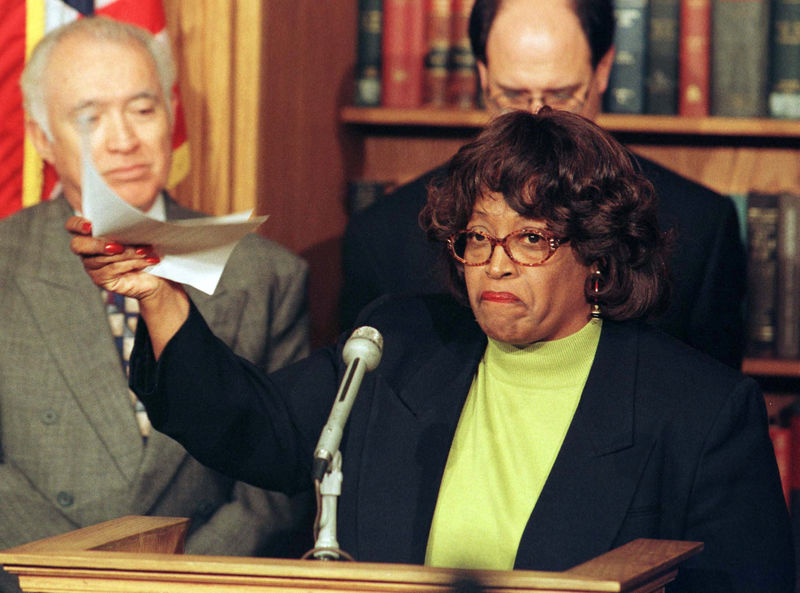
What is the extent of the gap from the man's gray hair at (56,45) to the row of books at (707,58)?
121 centimetres

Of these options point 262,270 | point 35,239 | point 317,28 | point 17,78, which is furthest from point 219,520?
point 317,28

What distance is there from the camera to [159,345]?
65.3 inches

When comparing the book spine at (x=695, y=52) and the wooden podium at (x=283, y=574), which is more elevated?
the book spine at (x=695, y=52)

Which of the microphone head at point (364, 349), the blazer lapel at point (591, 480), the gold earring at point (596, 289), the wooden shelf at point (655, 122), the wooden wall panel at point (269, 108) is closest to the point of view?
the microphone head at point (364, 349)

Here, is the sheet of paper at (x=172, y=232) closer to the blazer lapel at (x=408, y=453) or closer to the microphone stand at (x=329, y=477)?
the microphone stand at (x=329, y=477)

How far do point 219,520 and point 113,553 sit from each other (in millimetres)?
1022

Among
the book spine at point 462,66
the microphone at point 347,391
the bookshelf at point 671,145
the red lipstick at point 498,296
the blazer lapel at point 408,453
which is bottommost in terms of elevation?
the blazer lapel at point 408,453

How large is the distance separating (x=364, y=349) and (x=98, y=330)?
112 cm

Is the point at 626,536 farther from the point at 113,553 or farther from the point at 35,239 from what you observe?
the point at 35,239

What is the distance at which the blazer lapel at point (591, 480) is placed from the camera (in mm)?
1645

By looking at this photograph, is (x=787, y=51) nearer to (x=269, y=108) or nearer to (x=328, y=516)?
(x=269, y=108)

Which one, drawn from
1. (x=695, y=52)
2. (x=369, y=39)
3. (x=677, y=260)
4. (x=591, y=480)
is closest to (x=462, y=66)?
(x=369, y=39)

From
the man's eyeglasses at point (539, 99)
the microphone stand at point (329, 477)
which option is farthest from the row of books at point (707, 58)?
the microphone stand at point (329, 477)

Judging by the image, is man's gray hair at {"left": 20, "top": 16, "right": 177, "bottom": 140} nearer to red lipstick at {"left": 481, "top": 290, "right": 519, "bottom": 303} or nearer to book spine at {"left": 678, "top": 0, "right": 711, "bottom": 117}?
red lipstick at {"left": 481, "top": 290, "right": 519, "bottom": 303}
